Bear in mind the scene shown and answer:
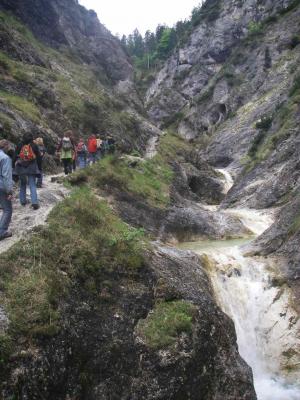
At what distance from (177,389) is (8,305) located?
4.40 m

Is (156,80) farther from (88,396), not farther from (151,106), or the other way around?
(88,396)

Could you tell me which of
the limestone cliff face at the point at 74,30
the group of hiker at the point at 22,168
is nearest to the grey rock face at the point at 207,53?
the limestone cliff face at the point at 74,30

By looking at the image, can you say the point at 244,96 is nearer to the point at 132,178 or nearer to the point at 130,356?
the point at 132,178

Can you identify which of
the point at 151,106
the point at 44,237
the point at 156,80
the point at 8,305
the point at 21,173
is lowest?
the point at 8,305

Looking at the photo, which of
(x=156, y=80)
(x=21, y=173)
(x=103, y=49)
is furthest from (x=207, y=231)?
(x=156, y=80)

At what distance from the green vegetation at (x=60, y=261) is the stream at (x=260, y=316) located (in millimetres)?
5312

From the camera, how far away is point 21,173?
14.3 meters

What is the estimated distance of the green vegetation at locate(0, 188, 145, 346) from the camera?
8836 millimetres

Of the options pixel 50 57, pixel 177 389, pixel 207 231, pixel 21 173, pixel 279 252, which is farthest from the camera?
pixel 50 57

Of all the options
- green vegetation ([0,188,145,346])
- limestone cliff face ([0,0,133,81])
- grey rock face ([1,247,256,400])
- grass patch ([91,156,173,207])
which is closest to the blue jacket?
green vegetation ([0,188,145,346])

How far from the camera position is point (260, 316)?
16.1m

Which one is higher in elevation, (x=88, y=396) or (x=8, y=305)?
(x=8, y=305)

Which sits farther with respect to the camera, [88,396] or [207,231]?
[207,231]

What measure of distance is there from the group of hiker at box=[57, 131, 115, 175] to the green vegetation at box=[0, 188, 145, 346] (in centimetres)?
730
